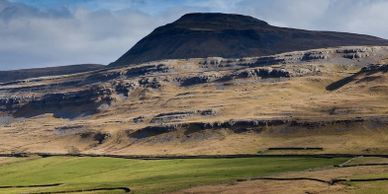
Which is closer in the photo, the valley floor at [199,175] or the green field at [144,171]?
the valley floor at [199,175]

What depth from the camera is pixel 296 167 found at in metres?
142

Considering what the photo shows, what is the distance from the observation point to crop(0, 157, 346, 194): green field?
134m

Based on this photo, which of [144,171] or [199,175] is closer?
[199,175]

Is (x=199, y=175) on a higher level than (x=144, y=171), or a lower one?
higher

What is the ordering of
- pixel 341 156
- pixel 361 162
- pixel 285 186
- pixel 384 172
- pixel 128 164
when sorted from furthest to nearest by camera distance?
1. pixel 128 164
2. pixel 341 156
3. pixel 361 162
4. pixel 384 172
5. pixel 285 186

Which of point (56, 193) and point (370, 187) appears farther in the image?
point (56, 193)

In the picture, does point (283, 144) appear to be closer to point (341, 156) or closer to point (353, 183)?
point (341, 156)

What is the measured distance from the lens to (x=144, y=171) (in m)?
159

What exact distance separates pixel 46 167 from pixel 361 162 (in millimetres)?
88200

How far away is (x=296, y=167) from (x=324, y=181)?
31328mm

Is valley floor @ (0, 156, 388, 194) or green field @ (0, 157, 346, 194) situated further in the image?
green field @ (0, 157, 346, 194)

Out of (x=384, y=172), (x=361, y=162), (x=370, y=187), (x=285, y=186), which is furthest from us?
(x=361, y=162)

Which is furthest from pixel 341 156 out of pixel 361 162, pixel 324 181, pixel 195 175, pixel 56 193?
pixel 56 193

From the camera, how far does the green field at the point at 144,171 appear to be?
134 metres
